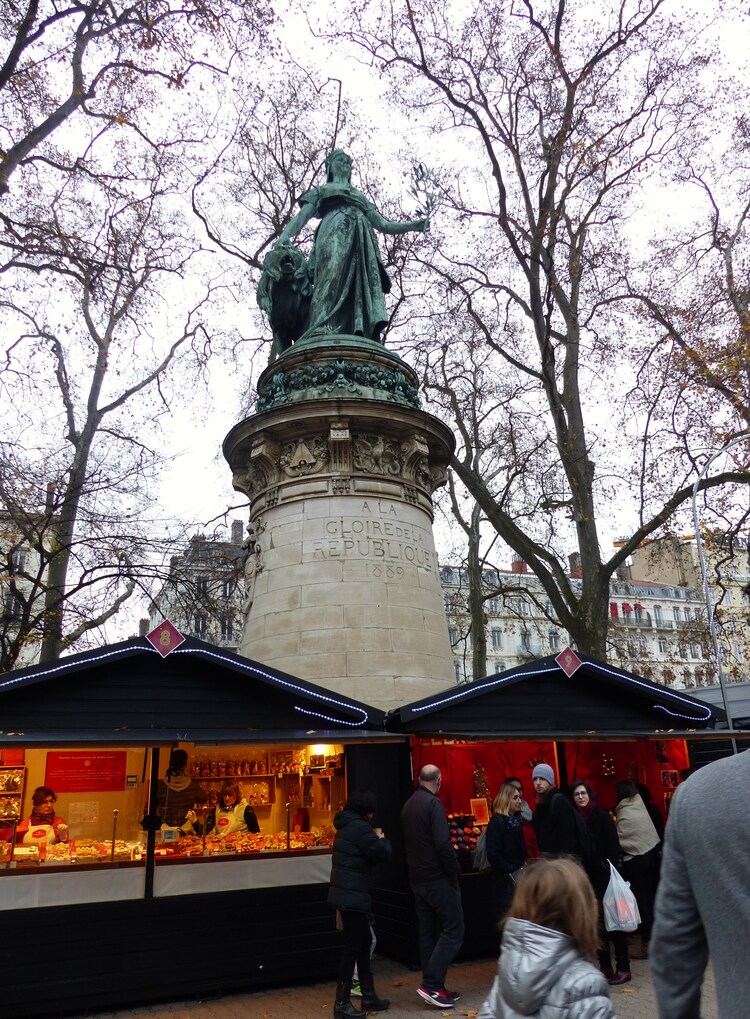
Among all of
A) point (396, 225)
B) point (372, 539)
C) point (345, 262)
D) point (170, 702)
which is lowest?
point (170, 702)

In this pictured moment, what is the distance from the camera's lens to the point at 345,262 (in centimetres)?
1386

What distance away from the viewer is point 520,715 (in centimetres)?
899

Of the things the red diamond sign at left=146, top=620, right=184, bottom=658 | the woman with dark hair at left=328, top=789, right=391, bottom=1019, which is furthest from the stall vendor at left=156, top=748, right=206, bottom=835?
the woman with dark hair at left=328, top=789, right=391, bottom=1019

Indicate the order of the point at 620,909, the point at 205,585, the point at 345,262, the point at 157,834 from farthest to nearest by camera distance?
the point at 205,585 → the point at 345,262 → the point at 157,834 → the point at 620,909

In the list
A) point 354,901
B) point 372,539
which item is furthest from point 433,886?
point 372,539

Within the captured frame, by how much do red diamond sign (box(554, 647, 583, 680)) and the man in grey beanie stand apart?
2084 mm

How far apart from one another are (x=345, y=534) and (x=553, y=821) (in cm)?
518

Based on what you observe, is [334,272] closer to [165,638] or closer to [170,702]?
[165,638]

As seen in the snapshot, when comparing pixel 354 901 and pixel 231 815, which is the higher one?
pixel 231 815

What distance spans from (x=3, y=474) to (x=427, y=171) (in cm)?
966

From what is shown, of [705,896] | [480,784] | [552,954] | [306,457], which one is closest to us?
[705,896]

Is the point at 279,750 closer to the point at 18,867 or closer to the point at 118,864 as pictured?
the point at 118,864

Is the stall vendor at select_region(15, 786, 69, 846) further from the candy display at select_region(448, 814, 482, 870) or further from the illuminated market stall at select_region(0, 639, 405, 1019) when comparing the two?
the candy display at select_region(448, 814, 482, 870)

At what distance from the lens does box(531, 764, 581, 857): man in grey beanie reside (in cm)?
695
